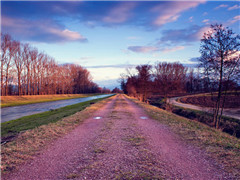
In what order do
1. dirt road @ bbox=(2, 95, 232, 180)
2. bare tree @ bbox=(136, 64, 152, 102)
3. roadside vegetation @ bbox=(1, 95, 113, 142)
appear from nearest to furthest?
dirt road @ bbox=(2, 95, 232, 180) → roadside vegetation @ bbox=(1, 95, 113, 142) → bare tree @ bbox=(136, 64, 152, 102)

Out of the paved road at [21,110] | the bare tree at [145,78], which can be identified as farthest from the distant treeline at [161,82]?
the paved road at [21,110]

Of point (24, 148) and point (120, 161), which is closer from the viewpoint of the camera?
point (120, 161)

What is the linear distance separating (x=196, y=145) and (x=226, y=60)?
856cm

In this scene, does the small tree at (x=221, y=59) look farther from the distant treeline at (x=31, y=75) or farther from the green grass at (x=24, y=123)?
the distant treeline at (x=31, y=75)

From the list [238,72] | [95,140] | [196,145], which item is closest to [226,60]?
[238,72]

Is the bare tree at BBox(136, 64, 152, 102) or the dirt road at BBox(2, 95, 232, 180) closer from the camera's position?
the dirt road at BBox(2, 95, 232, 180)

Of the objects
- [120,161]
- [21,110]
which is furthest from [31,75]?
[120,161]

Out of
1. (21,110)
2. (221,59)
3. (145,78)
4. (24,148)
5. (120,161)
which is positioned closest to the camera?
(120,161)

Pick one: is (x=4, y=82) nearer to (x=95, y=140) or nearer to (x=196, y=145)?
(x=95, y=140)

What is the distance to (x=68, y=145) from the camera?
550 centimetres

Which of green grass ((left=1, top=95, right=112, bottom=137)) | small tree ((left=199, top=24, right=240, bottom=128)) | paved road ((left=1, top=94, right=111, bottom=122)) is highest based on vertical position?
small tree ((left=199, top=24, right=240, bottom=128))

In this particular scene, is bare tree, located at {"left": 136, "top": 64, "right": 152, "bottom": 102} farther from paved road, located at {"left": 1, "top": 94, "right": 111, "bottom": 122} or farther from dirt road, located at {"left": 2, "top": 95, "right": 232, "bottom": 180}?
dirt road, located at {"left": 2, "top": 95, "right": 232, "bottom": 180}

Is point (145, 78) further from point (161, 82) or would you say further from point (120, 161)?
point (120, 161)

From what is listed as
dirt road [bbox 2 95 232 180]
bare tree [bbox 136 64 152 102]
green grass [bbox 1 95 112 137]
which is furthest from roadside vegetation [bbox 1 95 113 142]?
bare tree [bbox 136 64 152 102]
